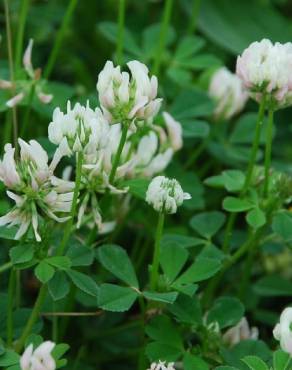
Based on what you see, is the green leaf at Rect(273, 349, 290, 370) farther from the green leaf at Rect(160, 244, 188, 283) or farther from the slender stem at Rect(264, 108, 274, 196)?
the slender stem at Rect(264, 108, 274, 196)

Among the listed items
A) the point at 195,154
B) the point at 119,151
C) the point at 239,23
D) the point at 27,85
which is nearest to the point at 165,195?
the point at 119,151

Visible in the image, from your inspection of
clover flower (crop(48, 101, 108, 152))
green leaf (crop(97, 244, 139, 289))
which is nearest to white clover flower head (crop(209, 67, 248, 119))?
green leaf (crop(97, 244, 139, 289))

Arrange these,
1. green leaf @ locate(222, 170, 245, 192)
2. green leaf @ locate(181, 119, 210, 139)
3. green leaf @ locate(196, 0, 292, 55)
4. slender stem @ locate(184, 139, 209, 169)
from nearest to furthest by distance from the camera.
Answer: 1. green leaf @ locate(222, 170, 245, 192)
2. green leaf @ locate(181, 119, 210, 139)
3. slender stem @ locate(184, 139, 209, 169)
4. green leaf @ locate(196, 0, 292, 55)

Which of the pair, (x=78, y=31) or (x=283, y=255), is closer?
(x=283, y=255)

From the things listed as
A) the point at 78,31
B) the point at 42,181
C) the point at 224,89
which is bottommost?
the point at 42,181

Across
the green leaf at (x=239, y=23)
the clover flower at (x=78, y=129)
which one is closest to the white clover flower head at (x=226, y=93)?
the green leaf at (x=239, y=23)

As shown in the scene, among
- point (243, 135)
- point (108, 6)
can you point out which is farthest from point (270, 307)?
point (108, 6)

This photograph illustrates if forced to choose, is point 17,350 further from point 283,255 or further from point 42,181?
point 283,255
